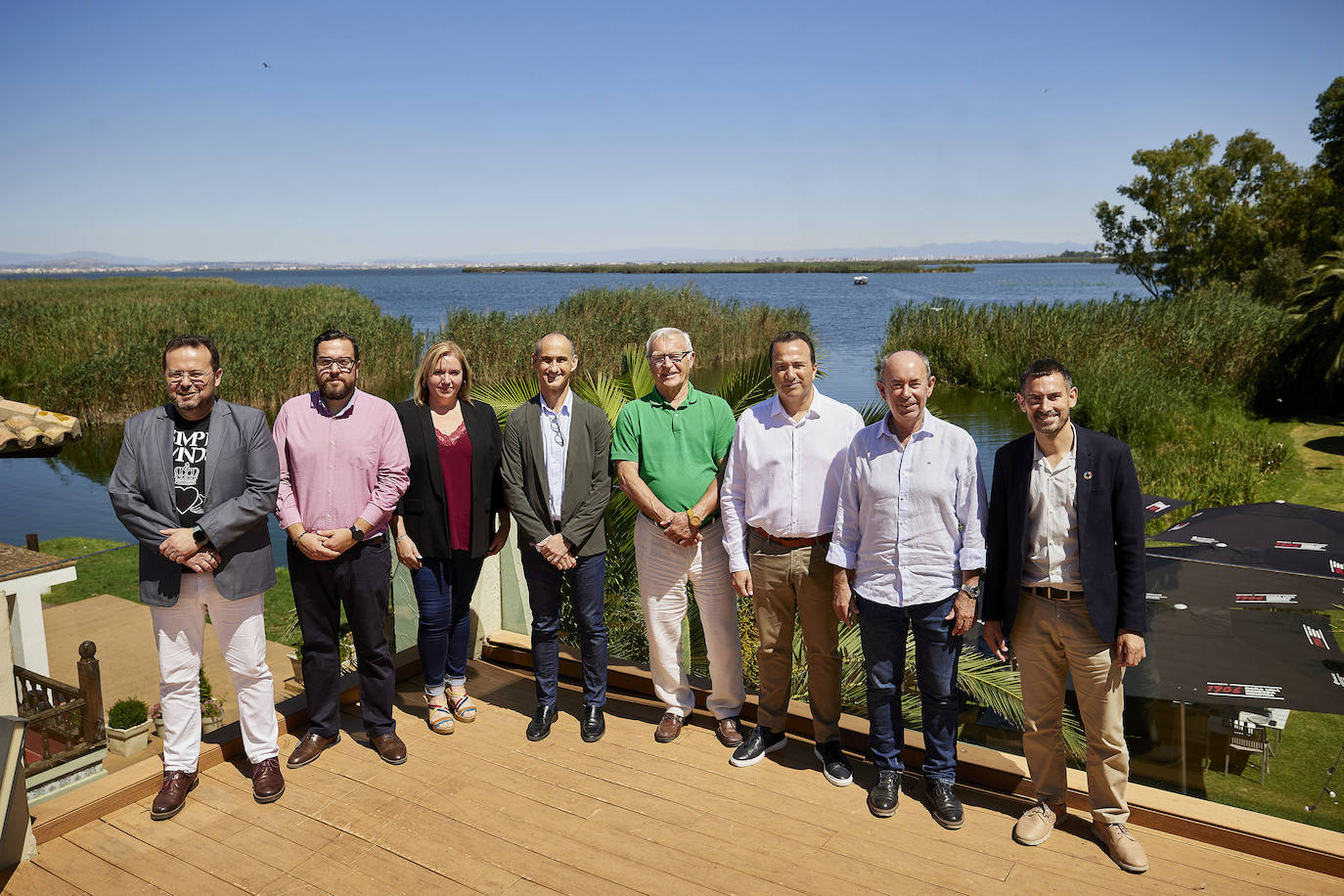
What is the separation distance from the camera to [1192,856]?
2.91 metres

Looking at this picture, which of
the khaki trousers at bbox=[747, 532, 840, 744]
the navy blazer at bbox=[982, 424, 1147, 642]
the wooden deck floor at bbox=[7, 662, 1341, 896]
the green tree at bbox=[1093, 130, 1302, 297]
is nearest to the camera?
the wooden deck floor at bbox=[7, 662, 1341, 896]

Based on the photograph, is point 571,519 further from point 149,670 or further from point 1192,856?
point 149,670

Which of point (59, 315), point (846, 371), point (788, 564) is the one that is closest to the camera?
point (788, 564)

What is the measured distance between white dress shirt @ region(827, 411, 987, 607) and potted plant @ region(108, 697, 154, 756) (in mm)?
8881

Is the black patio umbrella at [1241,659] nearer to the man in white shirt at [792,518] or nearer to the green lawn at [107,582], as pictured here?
the man in white shirt at [792,518]

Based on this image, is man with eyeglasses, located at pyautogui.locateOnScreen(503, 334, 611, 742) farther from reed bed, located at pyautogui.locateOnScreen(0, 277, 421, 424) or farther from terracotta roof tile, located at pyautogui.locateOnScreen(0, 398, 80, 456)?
terracotta roof tile, located at pyautogui.locateOnScreen(0, 398, 80, 456)

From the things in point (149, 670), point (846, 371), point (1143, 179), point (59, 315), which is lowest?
point (149, 670)

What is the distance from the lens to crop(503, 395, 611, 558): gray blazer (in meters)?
3.88

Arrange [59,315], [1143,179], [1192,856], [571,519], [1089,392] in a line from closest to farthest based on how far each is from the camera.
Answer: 1. [1192,856]
2. [571,519]
3. [1089,392]
4. [59,315]
5. [1143,179]

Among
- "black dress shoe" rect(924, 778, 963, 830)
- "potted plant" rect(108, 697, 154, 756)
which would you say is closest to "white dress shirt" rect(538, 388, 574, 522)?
"black dress shoe" rect(924, 778, 963, 830)

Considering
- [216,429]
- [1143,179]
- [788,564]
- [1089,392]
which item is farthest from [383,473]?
[1143,179]

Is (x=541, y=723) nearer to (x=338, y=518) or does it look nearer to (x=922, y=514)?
(x=338, y=518)

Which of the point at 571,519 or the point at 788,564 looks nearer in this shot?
the point at 788,564

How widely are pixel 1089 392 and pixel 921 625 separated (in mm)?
15991
